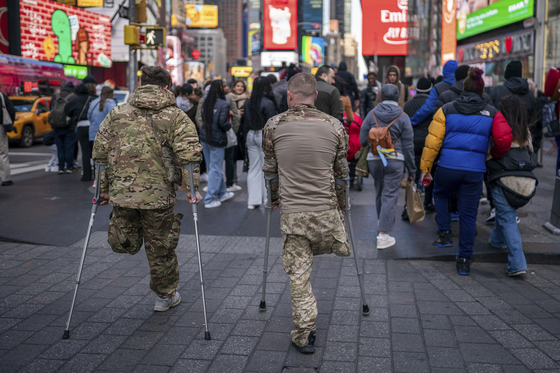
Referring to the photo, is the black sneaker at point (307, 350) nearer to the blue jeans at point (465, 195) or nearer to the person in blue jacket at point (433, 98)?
the blue jeans at point (465, 195)

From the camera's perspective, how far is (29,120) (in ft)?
66.8

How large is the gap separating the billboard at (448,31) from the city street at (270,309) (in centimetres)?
2937

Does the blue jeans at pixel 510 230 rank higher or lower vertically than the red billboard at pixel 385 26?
lower

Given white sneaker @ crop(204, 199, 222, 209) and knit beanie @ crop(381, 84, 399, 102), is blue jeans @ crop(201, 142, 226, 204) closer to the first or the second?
white sneaker @ crop(204, 199, 222, 209)

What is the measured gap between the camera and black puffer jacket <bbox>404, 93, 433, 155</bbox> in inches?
322

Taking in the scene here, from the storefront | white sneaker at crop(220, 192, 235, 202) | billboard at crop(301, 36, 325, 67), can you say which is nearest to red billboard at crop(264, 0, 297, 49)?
billboard at crop(301, 36, 325, 67)

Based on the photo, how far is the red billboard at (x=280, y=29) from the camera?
308 feet

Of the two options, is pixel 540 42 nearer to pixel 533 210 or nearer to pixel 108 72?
pixel 533 210

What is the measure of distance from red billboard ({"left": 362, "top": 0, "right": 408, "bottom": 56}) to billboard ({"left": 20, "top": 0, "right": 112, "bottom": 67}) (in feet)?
75.5

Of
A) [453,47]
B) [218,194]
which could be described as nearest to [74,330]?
[218,194]

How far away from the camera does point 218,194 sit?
31.6 feet

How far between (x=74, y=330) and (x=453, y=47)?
112 ft

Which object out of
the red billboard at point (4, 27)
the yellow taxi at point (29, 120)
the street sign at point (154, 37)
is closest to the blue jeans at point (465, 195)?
the street sign at point (154, 37)

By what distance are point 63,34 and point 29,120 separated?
2731cm
